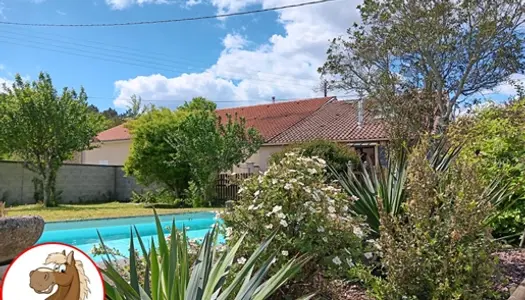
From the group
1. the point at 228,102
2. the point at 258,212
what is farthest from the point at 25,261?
the point at 228,102

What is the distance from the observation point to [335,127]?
2759cm

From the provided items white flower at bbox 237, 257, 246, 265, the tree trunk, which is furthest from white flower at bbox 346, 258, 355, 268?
the tree trunk

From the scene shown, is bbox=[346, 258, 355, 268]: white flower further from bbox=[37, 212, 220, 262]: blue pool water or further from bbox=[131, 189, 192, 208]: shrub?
bbox=[131, 189, 192, 208]: shrub

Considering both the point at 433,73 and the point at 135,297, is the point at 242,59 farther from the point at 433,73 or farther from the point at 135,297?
the point at 135,297

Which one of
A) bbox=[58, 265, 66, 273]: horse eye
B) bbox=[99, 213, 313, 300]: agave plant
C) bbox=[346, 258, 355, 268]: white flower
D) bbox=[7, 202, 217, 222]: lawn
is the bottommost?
bbox=[7, 202, 217, 222]: lawn

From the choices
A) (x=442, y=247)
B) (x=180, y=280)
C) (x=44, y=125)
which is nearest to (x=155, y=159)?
(x=44, y=125)

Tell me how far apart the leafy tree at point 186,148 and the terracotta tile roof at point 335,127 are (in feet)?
12.5

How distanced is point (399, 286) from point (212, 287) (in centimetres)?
170

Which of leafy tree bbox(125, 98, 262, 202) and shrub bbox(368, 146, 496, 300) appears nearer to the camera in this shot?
shrub bbox(368, 146, 496, 300)

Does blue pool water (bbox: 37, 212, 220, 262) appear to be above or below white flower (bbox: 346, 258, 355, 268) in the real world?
below

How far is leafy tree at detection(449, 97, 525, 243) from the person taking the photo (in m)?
6.42

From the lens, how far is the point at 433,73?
19.5 metres

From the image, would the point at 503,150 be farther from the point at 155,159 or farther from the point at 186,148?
the point at 155,159

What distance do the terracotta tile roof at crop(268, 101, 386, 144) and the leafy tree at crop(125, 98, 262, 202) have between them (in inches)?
149
